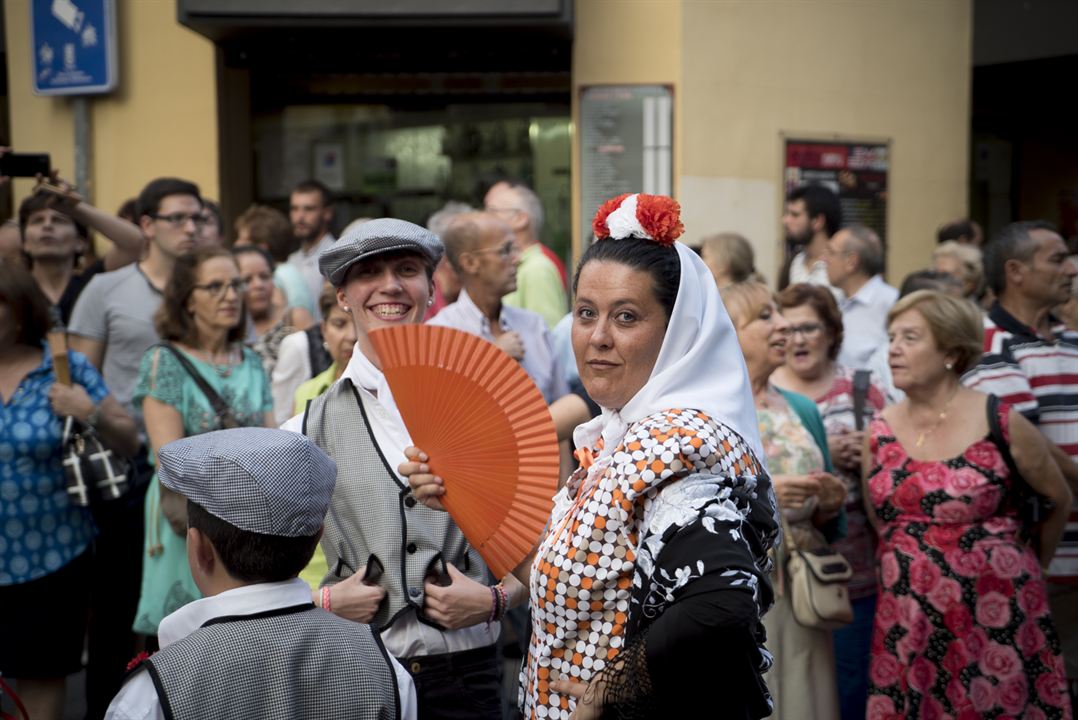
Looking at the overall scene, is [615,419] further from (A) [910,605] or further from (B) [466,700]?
(A) [910,605]

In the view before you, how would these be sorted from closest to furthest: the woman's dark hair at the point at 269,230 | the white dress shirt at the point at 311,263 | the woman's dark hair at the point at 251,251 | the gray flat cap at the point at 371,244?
the gray flat cap at the point at 371,244
the woman's dark hair at the point at 251,251
the white dress shirt at the point at 311,263
the woman's dark hair at the point at 269,230

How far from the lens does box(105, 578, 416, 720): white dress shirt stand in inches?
79.0

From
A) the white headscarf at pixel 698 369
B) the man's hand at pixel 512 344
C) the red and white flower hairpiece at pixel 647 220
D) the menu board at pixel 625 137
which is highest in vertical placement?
the menu board at pixel 625 137

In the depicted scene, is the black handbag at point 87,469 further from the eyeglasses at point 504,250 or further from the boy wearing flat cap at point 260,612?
the boy wearing flat cap at point 260,612

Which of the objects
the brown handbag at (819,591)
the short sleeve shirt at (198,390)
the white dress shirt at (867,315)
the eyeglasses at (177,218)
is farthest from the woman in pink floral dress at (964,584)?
the eyeglasses at (177,218)

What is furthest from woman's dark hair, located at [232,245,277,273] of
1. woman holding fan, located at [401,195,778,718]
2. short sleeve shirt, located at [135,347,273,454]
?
woman holding fan, located at [401,195,778,718]

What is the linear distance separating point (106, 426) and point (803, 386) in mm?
2942

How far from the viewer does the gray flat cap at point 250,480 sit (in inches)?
84.1

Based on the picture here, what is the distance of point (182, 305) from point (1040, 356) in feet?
12.4

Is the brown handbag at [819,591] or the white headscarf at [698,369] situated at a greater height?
the white headscarf at [698,369]

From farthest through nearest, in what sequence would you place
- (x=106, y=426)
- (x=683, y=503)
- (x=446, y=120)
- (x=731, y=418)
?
(x=446, y=120) → (x=106, y=426) → (x=731, y=418) → (x=683, y=503)

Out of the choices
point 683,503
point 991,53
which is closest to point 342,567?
point 683,503

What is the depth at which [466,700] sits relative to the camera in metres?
2.84

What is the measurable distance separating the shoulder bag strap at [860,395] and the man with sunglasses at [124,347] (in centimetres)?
313
